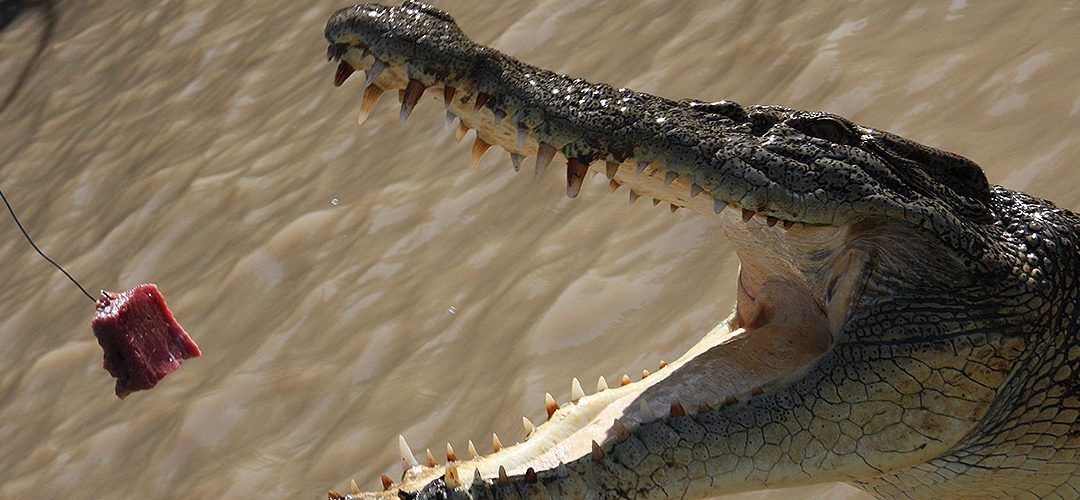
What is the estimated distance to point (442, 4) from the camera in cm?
820

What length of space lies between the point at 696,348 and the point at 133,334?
2.82 m

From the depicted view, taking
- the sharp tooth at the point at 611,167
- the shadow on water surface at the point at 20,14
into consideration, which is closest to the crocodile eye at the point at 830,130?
the sharp tooth at the point at 611,167

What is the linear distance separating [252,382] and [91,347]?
132cm

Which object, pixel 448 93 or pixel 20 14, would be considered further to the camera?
pixel 20 14

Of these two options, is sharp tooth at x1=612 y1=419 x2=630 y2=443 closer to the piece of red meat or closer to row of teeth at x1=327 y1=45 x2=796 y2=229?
row of teeth at x1=327 y1=45 x2=796 y2=229

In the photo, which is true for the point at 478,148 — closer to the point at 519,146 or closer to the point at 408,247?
the point at 519,146

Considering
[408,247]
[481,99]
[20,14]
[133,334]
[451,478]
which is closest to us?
[451,478]

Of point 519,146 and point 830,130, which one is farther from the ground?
point 830,130

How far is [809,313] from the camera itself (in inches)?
122

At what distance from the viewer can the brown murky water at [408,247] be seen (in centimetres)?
473

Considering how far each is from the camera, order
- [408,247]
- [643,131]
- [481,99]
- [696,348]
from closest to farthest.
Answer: [643,131] < [481,99] < [696,348] < [408,247]

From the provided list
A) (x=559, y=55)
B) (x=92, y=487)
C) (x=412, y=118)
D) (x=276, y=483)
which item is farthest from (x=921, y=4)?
(x=92, y=487)

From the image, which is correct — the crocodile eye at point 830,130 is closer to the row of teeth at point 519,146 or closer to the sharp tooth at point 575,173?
the row of teeth at point 519,146

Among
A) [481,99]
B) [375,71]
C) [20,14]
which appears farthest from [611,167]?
[20,14]
